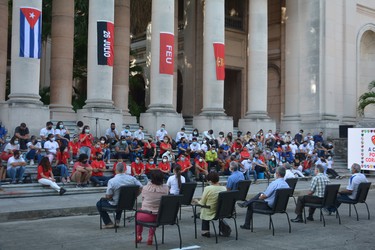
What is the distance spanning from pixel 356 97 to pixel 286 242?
2692 centimetres

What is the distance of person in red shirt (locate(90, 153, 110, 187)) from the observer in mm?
17219

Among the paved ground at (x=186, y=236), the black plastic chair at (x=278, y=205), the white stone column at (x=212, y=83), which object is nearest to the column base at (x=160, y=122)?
the white stone column at (x=212, y=83)

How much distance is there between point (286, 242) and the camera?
951 centimetres

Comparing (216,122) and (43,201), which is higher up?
(216,122)

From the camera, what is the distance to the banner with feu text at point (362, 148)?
58.6ft

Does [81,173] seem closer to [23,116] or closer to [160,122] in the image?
[23,116]

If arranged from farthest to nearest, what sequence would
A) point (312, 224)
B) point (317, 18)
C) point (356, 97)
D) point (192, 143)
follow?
1. point (356, 97)
2. point (317, 18)
3. point (192, 143)
4. point (312, 224)

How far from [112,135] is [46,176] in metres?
5.81

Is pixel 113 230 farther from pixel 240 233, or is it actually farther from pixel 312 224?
pixel 312 224

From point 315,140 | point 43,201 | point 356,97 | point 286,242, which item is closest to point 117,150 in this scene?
point 43,201

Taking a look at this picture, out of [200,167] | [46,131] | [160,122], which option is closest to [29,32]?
[46,131]

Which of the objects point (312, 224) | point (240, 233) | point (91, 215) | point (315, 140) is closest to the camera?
point (240, 233)

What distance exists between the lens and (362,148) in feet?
59.6

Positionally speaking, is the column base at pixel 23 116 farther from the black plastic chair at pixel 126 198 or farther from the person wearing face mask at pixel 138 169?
the black plastic chair at pixel 126 198
